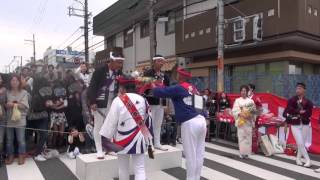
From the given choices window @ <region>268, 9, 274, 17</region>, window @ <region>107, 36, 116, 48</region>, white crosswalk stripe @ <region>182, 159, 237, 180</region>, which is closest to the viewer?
white crosswalk stripe @ <region>182, 159, 237, 180</region>

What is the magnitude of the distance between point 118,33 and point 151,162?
25.9 metres

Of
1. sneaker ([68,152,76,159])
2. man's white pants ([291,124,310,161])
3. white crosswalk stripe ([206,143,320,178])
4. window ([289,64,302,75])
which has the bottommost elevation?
white crosswalk stripe ([206,143,320,178])

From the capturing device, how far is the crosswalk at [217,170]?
6.59 m

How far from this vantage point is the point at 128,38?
29656 mm

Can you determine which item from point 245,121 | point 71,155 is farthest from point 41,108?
point 245,121

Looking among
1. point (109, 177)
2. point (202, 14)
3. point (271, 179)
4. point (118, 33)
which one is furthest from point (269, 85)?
point (118, 33)

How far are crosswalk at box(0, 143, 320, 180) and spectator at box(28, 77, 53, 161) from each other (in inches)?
17.3

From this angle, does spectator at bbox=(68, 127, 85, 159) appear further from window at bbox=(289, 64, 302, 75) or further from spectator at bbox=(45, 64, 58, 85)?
window at bbox=(289, 64, 302, 75)

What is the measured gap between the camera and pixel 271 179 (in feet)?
21.9

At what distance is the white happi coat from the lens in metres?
4.53

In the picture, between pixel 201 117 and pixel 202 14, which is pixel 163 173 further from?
pixel 202 14

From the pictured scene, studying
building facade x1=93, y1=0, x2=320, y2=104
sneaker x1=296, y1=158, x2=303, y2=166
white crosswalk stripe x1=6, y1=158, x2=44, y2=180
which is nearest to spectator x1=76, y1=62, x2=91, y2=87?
white crosswalk stripe x1=6, y1=158, x2=44, y2=180

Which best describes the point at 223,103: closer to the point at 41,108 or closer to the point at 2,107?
the point at 41,108

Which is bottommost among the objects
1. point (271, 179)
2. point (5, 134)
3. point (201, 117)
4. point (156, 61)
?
point (271, 179)
